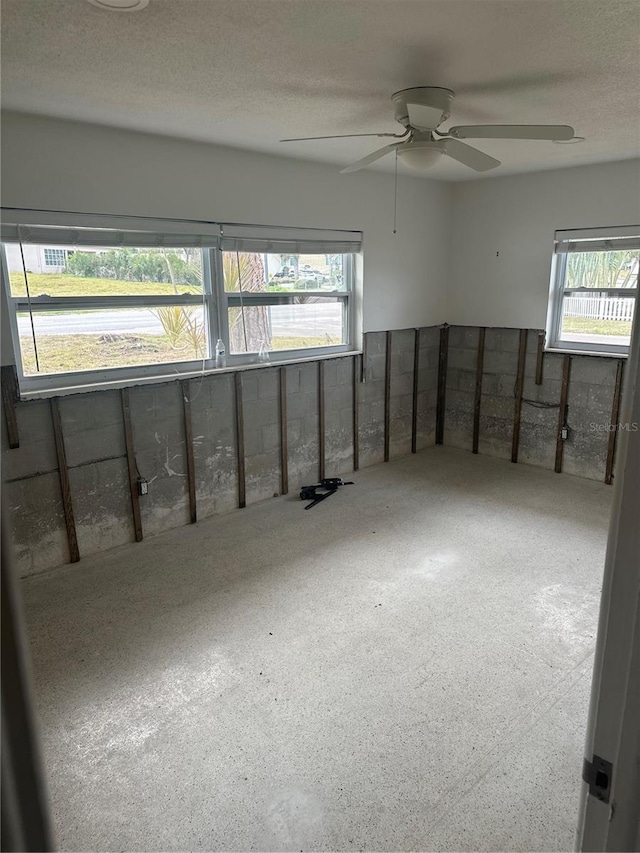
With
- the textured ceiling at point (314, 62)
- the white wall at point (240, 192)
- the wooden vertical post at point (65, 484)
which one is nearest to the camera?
the textured ceiling at point (314, 62)

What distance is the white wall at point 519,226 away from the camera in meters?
4.54

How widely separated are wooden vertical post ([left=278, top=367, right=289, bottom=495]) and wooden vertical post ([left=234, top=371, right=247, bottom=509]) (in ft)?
1.28

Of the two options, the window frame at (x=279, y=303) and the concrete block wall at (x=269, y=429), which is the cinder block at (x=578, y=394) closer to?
the concrete block wall at (x=269, y=429)

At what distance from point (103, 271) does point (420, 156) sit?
2.09m

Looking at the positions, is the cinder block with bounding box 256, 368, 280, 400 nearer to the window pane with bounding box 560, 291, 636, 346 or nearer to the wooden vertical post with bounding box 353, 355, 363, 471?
the wooden vertical post with bounding box 353, 355, 363, 471

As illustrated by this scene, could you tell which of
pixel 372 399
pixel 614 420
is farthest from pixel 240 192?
pixel 614 420

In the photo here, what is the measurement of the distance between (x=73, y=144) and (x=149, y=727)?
10.4 feet

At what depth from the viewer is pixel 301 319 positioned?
15.5ft

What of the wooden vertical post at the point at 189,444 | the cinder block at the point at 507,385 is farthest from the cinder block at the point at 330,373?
the cinder block at the point at 507,385

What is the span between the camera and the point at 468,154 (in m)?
2.80

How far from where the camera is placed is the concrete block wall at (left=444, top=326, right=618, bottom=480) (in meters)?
4.93

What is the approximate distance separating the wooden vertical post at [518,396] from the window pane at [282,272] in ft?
5.93

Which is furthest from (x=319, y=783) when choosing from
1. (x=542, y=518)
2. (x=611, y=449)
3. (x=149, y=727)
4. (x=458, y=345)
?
(x=458, y=345)

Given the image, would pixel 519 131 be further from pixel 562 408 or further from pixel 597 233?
pixel 562 408
